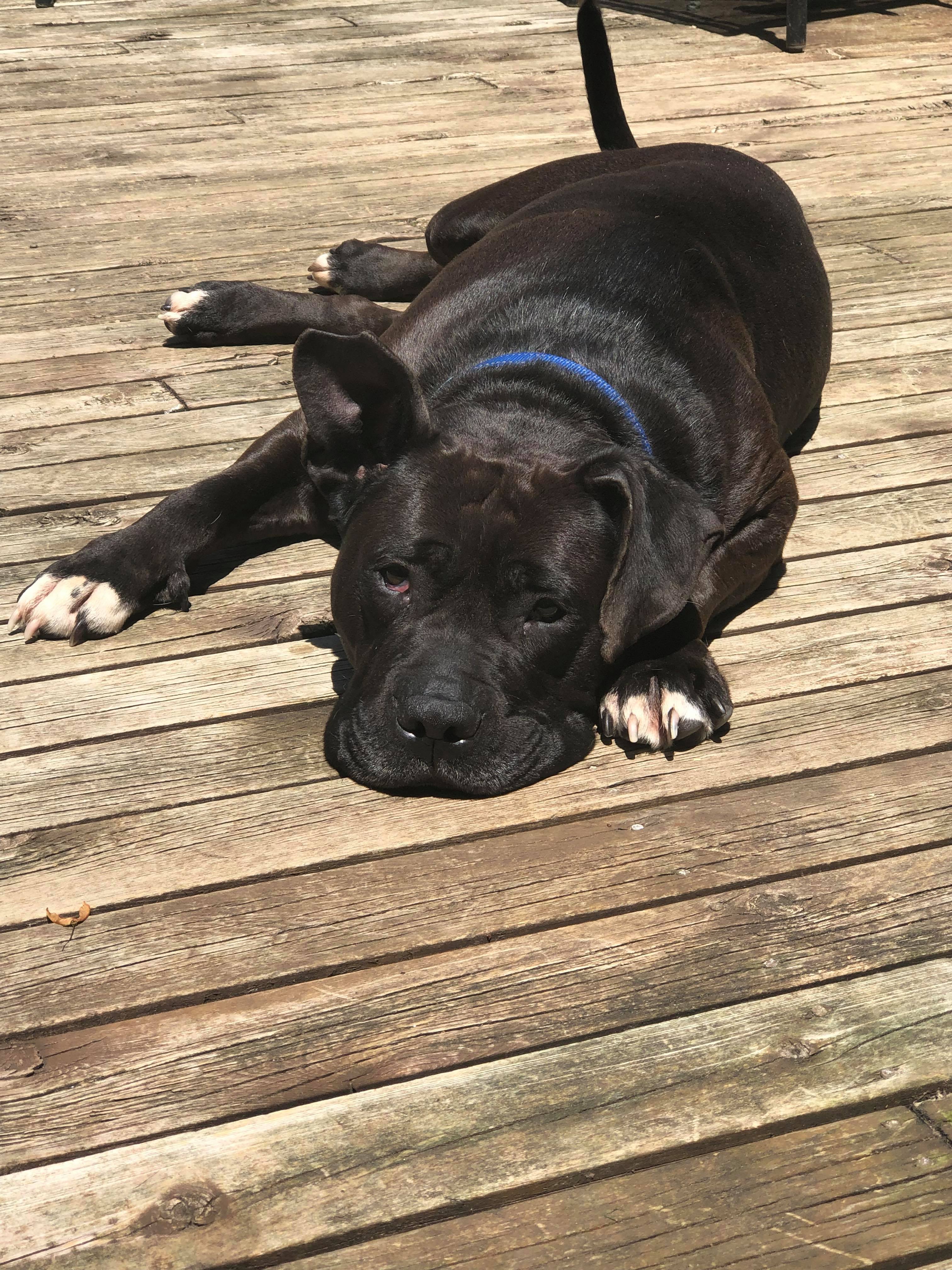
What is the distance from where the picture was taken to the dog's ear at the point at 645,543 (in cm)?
296

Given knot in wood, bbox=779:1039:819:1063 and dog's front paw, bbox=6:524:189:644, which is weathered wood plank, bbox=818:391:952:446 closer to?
dog's front paw, bbox=6:524:189:644

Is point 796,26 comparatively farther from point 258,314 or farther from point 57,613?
point 57,613

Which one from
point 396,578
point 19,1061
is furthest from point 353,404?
point 19,1061

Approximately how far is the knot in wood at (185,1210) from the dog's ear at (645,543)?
1.34 meters

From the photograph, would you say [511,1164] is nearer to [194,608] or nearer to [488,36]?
[194,608]

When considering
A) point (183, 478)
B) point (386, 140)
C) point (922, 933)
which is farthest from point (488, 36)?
point (922, 933)

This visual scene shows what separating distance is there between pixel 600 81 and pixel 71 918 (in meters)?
4.18

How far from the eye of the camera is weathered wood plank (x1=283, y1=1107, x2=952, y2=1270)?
2051 millimetres

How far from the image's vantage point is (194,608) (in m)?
3.77

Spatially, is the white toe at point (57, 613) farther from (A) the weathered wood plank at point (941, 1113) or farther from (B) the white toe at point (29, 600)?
(A) the weathered wood plank at point (941, 1113)

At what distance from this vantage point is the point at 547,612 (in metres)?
3.03

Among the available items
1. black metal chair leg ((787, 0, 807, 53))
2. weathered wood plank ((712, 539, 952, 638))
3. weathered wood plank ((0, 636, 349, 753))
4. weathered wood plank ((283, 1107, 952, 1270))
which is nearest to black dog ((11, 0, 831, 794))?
weathered wood plank ((712, 539, 952, 638))

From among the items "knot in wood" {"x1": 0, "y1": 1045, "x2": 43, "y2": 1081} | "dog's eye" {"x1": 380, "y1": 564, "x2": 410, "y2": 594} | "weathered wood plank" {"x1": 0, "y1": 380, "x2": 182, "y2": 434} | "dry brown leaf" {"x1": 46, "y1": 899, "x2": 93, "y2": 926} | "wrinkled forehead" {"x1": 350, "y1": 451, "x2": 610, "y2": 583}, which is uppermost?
"wrinkled forehead" {"x1": 350, "y1": 451, "x2": 610, "y2": 583}

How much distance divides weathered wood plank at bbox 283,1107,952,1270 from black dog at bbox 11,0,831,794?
1.01 m
